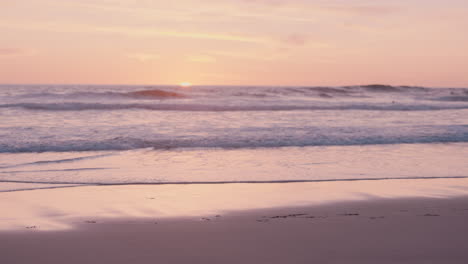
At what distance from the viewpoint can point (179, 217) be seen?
5750 mm

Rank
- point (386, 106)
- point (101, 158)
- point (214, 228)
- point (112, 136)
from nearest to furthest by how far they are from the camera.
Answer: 1. point (214, 228)
2. point (101, 158)
3. point (112, 136)
4. point (386, 106)

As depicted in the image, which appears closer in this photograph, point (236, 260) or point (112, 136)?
point (236, 260)

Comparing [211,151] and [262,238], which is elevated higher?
[211,151]

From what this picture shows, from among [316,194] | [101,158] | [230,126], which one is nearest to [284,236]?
[316,194]

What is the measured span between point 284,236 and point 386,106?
23383 millimetres

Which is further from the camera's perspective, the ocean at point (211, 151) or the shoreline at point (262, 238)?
the ocean at point (211, 151)

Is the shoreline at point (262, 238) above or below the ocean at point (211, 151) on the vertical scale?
below

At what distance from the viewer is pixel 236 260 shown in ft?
14.4

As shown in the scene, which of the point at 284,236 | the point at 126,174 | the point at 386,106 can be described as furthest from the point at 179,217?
the point at 386,106

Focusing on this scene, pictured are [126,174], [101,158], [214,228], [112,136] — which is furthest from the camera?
[112,136]

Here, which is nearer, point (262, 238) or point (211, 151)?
point (262, 238)

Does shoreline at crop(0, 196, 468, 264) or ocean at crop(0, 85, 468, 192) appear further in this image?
ocean at crop(0, 85, 468, 192)

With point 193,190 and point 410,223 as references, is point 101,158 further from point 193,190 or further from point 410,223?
point 410,223

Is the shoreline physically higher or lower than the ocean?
lower
